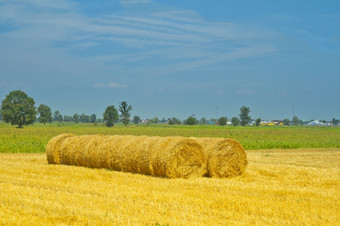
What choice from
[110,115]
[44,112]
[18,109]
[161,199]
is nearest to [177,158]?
[161,199]

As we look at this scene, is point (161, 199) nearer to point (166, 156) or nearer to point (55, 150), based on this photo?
point (166, 156)

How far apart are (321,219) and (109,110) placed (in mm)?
119192

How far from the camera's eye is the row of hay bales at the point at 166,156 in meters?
13.1

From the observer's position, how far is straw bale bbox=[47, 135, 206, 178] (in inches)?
514

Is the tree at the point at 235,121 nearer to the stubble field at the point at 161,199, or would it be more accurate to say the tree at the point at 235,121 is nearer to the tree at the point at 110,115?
the tree at the point at 110,115

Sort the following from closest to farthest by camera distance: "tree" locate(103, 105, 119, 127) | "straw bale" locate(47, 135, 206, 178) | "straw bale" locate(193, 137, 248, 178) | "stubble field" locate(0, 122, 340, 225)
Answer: "stubble field" locate(0, 122, 340, 225), "straw bale" locate(47, 135, 206, 178), "straw bale" locate(193, 137, 248, 178), "tree" locate(103, 105, 119, 127)

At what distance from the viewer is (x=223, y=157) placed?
14.0 metres

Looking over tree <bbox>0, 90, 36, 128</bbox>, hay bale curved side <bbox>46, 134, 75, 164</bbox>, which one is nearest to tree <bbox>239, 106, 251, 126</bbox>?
tree <bbox>0, 90, 36, 128</bbox>

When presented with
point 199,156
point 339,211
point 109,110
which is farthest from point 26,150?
point 109,110

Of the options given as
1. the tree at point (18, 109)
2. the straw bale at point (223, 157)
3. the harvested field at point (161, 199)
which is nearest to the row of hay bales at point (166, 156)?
the straw bale at point (223, 157)

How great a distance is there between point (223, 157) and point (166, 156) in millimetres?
2099

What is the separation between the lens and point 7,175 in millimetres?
13008

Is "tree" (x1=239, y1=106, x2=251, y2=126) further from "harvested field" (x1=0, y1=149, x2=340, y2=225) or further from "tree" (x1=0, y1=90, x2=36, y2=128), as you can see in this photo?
"harvested field" (x1=0, y1=149, x2=340, y2=225)

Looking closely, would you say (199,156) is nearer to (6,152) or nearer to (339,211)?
(339,211)
